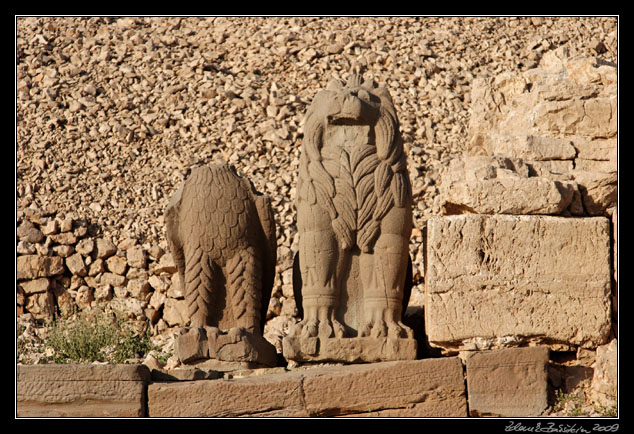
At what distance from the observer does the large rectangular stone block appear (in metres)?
7.86

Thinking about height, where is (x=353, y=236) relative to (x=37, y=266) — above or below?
above

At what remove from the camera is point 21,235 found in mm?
13781

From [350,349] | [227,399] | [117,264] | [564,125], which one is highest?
[564,125]

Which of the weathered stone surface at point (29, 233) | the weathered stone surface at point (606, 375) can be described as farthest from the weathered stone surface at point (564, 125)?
the weathered stone surface at point (29, 233)

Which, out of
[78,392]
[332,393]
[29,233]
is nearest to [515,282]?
[332,393]

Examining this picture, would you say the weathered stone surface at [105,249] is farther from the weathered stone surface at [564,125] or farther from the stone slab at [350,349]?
the stone slab at [350,349]

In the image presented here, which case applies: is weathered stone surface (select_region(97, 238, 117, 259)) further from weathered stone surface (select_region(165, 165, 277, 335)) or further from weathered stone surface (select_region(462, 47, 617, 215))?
weathered stone surface (select_region(165, 165, 277, 335))

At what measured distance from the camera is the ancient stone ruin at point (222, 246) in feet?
26.4

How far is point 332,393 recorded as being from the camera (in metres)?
7.29

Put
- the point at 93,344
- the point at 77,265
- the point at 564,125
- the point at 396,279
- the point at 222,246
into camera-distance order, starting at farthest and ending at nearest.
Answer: the point at 77,265 < the point at 93,344 < the point at 564,125 < the point at 222,246 < the point at 396,279

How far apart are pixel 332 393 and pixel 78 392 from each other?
5.03 ft

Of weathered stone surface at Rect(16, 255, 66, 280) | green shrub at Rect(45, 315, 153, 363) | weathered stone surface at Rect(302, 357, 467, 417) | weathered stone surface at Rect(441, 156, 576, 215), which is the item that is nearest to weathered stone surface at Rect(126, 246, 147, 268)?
weathered stone surface at Rect(16, 255, 66, 280)

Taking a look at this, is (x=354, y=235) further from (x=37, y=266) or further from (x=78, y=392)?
(x=37, y=266)

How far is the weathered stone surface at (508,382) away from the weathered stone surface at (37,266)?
23.4 ft
